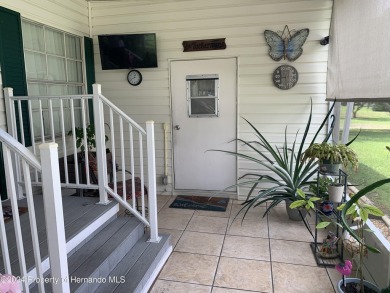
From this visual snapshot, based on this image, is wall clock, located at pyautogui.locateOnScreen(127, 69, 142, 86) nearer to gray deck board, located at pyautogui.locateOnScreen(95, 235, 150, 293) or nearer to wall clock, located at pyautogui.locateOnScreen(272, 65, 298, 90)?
wall clock, located at pyautogui.locateOnScreen(272, 65, 298, 90)

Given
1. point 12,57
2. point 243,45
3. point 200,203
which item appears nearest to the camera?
point 12,57

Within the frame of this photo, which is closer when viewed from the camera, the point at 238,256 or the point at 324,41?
the point at 238,256

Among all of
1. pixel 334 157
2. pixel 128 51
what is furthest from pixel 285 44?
pixel 128 51

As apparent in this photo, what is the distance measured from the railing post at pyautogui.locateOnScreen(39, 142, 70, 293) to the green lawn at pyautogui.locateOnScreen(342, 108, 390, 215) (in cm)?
250

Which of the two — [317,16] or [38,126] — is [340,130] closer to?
[317,16]

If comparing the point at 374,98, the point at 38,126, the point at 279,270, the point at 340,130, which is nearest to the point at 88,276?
the point at 279,270

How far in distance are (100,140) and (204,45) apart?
2.11 meters

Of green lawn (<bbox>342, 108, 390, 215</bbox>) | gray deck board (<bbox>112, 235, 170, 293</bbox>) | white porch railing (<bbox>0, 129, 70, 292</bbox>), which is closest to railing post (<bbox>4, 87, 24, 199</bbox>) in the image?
gray deck board (<bbox>112, 235, 170, 293</bbox>)

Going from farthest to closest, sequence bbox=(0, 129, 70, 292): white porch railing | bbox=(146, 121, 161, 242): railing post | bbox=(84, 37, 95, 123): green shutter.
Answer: bbox=(84, 37, 95, 123): green shutter < bbox=(146, 121, 161, 242): railing post < bbox=(0, 129, 70, 292): white porch railing

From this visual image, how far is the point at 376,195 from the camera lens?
271 centimetres

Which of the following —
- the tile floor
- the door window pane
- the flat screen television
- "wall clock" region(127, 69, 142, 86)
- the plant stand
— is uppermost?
the flat screen television

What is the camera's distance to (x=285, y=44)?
12.3ft

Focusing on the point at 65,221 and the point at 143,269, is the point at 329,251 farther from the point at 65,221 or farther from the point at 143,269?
the point at 65,221

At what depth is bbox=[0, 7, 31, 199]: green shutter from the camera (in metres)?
2.75
